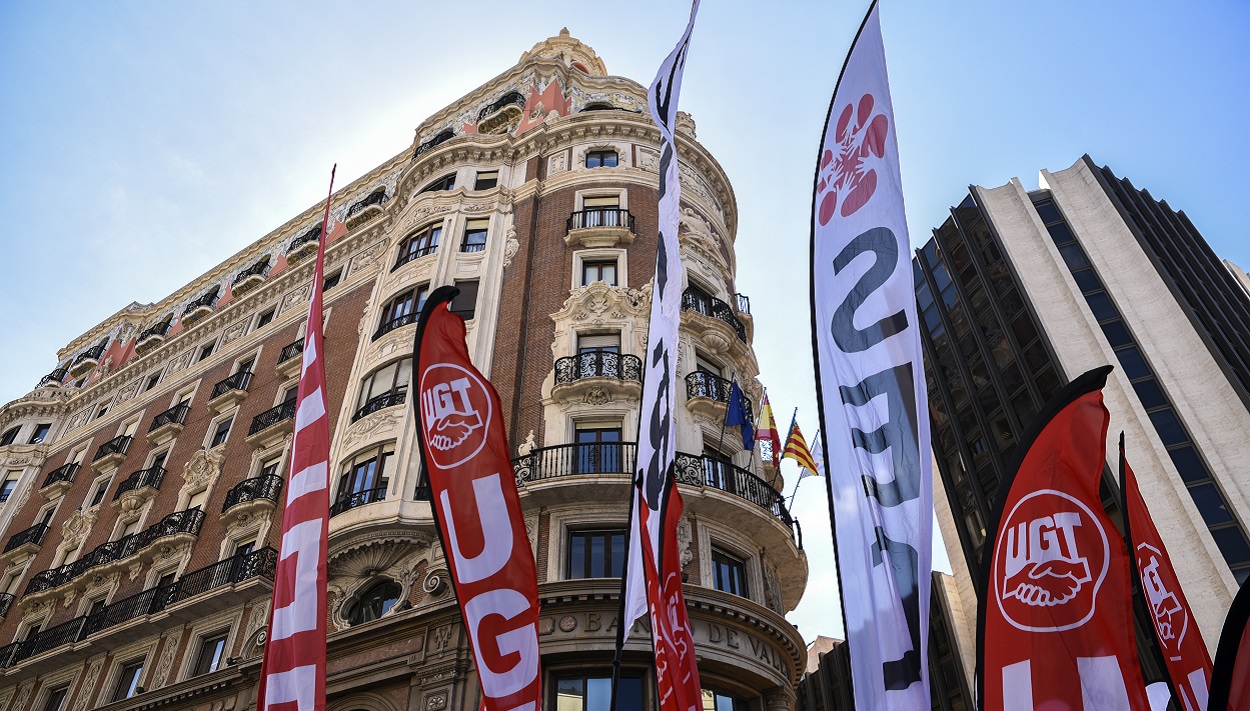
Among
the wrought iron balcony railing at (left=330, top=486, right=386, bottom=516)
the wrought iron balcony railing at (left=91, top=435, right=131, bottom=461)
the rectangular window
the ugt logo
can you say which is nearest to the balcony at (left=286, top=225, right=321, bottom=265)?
the rectangular window

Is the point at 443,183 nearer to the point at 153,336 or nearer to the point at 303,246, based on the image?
the point at 303,246

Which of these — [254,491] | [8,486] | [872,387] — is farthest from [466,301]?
[8,486]

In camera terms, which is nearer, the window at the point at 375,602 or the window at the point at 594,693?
the window at the point at 594,693

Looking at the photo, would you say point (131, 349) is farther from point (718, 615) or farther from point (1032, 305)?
point (1032, 305)

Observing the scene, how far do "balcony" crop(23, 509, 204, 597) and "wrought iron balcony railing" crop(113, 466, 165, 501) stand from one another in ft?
7.60

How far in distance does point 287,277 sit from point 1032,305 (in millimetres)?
38877

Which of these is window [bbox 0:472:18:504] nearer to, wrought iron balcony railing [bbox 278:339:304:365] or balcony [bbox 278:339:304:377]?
balcony [bbox 278:339:304:377]

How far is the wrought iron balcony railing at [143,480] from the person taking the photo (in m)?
32.2

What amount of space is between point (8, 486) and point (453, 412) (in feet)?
153

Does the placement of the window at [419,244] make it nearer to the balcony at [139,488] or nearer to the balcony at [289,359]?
the balcony at [289,359]

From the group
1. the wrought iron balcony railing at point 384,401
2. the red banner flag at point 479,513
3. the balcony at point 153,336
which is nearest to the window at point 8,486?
the balcony at point 153,336

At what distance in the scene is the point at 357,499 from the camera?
2159cm

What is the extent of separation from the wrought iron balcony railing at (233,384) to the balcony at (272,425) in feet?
14.1

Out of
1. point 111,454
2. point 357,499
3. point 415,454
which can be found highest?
point 111,454
